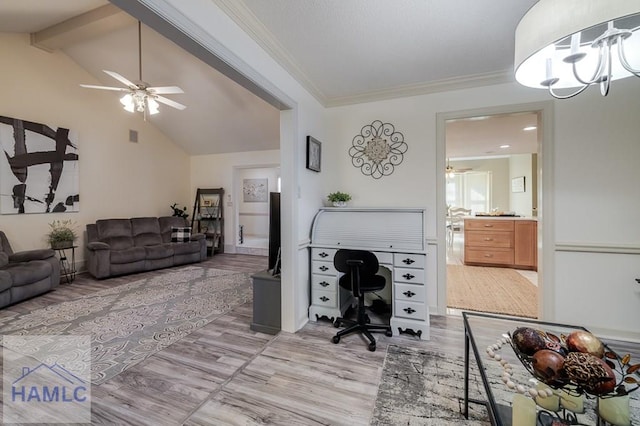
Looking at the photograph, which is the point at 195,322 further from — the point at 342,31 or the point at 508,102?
the point at 508,102

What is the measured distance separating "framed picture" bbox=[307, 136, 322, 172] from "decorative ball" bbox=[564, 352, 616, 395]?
2.28 metres

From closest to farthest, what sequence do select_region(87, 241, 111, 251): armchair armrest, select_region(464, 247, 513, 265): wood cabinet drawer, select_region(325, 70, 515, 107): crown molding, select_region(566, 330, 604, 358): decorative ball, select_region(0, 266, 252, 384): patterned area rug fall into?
select_region(566, 330, 604, 358): decorative ball < select_region(0, 266, 252, 384): patterned area rug < select_region(325, 70, 515, 107): crown molding < select_region(87, 241, 111, 251): armchair armrest < select_region(464, 247, 513, 265): wood cabinet drawer

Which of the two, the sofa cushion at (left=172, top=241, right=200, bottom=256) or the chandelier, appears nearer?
the chandelier

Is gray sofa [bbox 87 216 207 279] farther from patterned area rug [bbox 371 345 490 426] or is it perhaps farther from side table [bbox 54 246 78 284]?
patterned area rug [bbox 371 345 490 426]

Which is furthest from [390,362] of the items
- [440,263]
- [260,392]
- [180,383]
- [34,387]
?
[34,387]

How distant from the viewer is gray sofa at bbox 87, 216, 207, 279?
4254 mm

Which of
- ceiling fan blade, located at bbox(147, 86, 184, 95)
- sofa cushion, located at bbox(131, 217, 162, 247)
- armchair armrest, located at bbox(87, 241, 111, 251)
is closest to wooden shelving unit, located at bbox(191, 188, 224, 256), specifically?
sofa cushion, located at bbox(131, 217, 162, 247)

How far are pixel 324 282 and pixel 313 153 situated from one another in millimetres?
1359

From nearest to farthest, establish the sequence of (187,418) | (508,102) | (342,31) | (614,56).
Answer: (614,56) → (187,418) → (342,31) → (508,102)

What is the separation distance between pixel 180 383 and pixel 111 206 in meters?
4.71

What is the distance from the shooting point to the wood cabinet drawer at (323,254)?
2691 mm

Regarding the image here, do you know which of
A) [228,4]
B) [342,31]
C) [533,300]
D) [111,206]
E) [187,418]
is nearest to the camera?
[187,418]

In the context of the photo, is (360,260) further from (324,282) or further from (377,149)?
(377,149)

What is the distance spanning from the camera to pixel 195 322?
2.73 m
